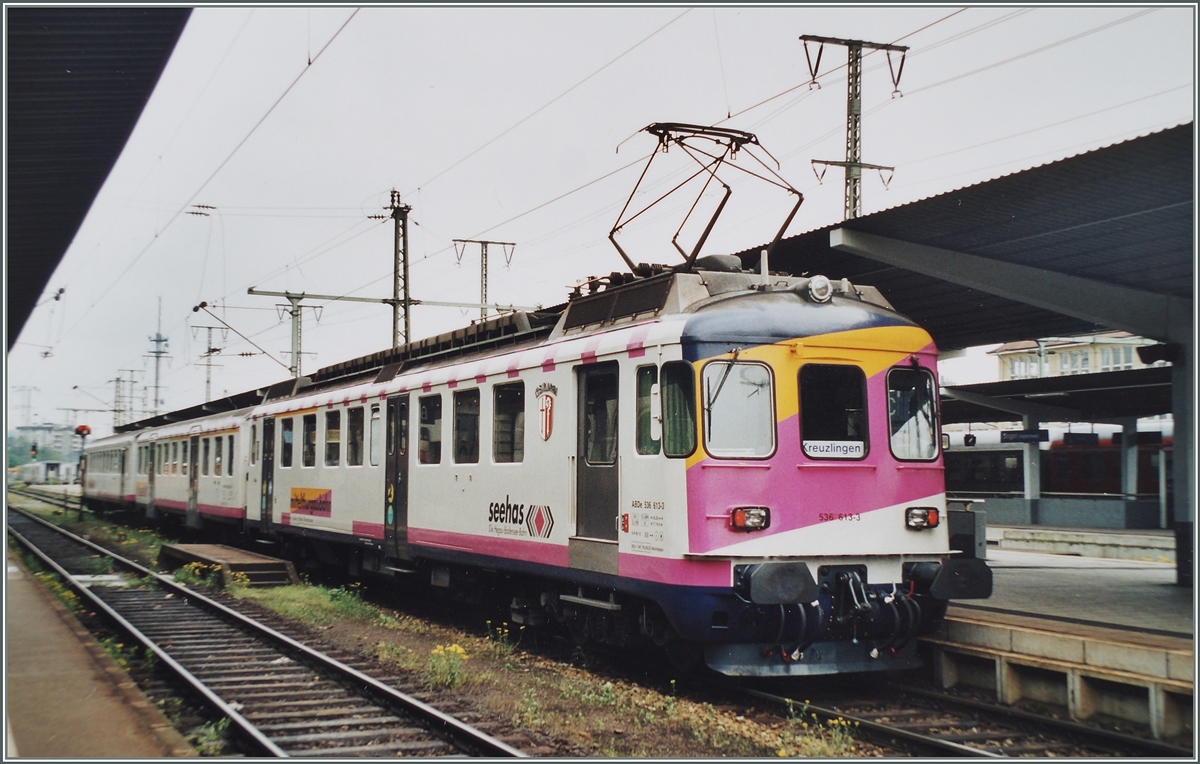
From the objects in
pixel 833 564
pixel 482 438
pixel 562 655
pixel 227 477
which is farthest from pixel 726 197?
pixel 227 477

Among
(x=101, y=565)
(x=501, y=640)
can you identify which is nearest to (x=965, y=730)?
(x=501, y=640)

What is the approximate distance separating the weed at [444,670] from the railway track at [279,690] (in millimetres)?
509

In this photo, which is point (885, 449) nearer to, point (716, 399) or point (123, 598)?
point (716, 399)

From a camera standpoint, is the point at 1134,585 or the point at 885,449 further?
the point at 1134,585

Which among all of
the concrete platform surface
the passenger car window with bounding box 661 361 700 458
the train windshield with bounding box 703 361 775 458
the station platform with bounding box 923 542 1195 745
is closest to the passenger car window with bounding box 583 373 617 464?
the passenger car window with bounding box 661 361 700 458

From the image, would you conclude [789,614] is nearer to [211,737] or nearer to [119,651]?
[211,737]

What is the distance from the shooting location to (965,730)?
7.20 meters

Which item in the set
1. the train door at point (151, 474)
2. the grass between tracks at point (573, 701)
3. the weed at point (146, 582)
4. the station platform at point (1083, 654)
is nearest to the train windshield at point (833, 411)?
the station platform at point (1083, 654)

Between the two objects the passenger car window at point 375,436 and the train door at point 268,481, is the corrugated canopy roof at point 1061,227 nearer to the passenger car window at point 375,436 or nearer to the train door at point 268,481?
the passenger car window at point 375,436

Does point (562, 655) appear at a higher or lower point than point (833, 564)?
lower

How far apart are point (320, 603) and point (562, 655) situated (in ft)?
17.2

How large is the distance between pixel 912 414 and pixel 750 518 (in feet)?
6.13

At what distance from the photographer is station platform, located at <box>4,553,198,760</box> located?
6590mm

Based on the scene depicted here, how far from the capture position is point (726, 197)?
8562 mm
